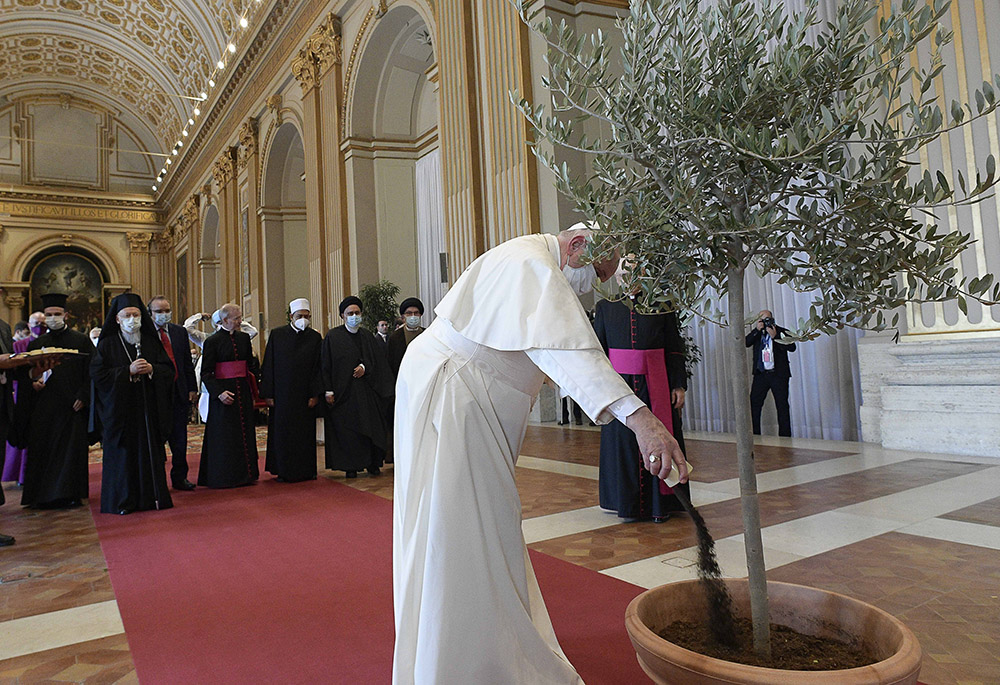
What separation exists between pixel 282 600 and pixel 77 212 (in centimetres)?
2648

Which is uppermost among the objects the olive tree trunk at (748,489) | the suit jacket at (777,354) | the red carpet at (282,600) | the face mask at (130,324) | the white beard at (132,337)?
the face mask at (130,324)

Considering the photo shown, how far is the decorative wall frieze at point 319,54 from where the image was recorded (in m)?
12.0

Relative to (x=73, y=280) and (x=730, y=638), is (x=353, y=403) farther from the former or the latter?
(x=73, y=280)

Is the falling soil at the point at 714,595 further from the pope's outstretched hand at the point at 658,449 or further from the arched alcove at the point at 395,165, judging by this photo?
the arched alcove at the point at 395,165

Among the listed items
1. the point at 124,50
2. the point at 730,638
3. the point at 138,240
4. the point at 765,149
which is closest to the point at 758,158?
the point at 765,149

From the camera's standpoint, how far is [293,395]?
20.1 feet

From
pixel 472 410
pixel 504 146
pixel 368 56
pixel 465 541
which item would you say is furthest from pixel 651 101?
pixel 368 56

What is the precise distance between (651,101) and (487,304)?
0.62m

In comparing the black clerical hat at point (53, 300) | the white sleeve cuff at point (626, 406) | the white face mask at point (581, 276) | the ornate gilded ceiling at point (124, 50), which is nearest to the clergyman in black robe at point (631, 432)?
the white face mask at point (581, 276)

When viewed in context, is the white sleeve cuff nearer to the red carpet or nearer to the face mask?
the red carpet

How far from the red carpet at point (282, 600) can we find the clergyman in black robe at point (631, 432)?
0.87 m

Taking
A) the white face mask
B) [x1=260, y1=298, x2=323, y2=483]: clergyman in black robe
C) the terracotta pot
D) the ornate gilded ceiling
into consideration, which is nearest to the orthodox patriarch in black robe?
[x1=260, y1=298, x2=323, y2=483]: clergyman in black robe

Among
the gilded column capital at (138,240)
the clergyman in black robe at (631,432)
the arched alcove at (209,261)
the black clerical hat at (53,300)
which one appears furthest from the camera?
the gilded column capital at (138,240)

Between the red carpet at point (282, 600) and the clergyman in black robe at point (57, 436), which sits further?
the clergyman in black robe at point (57, 436)
